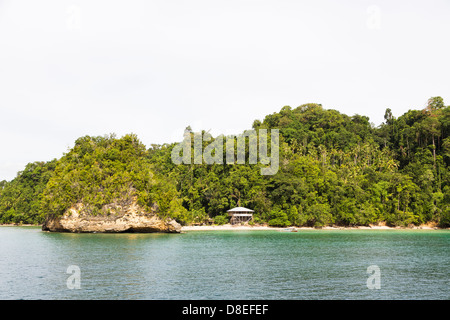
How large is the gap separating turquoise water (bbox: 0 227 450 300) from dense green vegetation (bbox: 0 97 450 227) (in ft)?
56.6

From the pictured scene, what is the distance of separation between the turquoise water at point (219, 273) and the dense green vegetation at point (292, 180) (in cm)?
1726

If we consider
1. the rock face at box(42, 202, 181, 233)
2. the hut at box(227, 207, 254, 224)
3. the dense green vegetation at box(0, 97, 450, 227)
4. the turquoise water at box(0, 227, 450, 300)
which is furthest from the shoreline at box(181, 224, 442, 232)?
the turquoise water at box(0, 227, 450, 300)

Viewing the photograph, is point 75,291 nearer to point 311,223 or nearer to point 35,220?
point 311,223

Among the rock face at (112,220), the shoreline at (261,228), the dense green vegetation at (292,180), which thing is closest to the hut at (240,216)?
the shoreline at (261,228)

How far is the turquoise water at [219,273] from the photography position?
46.8 feet

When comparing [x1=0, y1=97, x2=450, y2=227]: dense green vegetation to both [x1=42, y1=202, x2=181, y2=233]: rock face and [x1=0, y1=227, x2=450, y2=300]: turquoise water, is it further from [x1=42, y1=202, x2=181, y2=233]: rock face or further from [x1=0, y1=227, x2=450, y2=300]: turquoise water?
[x1=0, y1=227, x2=450, y2=300]: turquoise water

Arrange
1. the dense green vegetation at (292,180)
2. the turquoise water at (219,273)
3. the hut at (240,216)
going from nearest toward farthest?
the turquoise water at (219,273)
the dense green vegetation at (292,180)
the hut at (240,216)

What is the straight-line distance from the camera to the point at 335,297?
13.7 m

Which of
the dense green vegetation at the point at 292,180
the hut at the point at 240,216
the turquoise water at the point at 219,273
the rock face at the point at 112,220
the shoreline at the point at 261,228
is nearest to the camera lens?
the turquoise water at the point at 219,273

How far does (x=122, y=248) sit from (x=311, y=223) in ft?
116

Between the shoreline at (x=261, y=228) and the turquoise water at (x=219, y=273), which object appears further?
the shoreline at (x=261, y=228)

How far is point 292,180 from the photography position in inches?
2144

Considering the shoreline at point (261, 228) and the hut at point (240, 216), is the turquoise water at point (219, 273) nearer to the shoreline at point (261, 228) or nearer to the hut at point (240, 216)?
the shoreline at point (261, 228)
